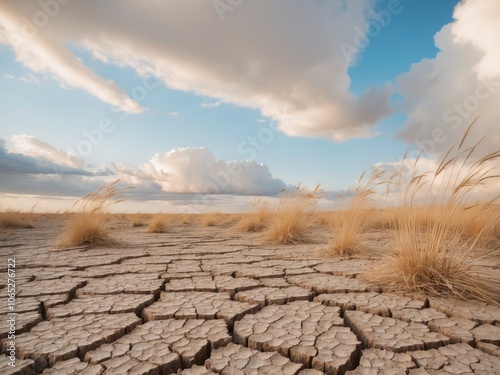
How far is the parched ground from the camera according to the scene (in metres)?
1.34

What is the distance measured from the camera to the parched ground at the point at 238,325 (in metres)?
1.34

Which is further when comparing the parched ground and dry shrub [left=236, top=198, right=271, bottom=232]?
dry shrub [left=236, top=198, right=271, bottom=232]

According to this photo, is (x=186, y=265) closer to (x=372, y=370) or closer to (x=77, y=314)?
(x=77, y=314)

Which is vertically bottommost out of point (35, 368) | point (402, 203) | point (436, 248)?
point (35, 368)

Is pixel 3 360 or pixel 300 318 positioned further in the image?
pixel 300 318

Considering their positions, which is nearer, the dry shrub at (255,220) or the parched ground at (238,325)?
the parched ground at (238,325)

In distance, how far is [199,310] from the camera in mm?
1893

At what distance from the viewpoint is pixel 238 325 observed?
1697mm

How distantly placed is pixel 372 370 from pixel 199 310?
0.98 meters

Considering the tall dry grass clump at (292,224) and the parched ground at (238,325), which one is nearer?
the parched ground at (238,325)

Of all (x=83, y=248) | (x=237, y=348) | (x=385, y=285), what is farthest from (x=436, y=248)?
(x=83, y=248)

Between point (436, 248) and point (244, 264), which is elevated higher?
point (436, 248)

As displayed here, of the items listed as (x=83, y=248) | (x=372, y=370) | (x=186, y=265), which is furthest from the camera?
(x=83, y=248)

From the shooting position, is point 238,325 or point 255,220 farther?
point 255,220
